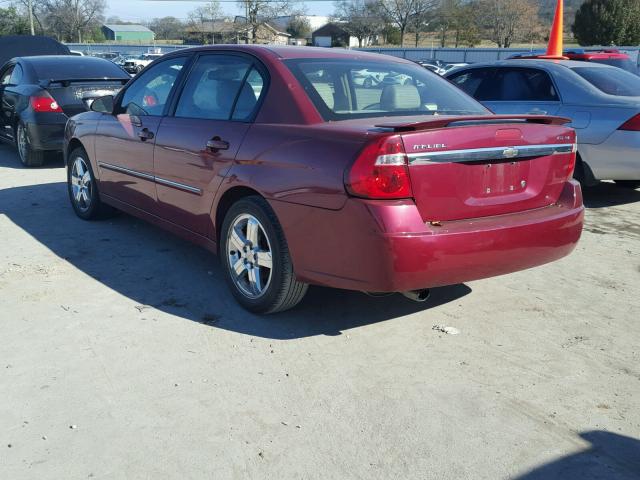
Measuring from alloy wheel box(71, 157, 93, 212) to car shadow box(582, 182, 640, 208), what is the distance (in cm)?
536

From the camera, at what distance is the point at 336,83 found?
4164mm

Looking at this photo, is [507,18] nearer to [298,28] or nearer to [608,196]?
[298,28]

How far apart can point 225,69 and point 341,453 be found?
285 centimetres

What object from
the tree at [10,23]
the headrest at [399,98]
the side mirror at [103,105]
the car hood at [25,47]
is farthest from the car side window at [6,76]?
the tree at [10,23]

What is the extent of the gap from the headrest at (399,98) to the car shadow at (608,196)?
12.9 ft

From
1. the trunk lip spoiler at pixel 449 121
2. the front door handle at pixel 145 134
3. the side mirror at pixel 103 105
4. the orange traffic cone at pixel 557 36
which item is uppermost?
the orange traffic cone at pixel 557 36

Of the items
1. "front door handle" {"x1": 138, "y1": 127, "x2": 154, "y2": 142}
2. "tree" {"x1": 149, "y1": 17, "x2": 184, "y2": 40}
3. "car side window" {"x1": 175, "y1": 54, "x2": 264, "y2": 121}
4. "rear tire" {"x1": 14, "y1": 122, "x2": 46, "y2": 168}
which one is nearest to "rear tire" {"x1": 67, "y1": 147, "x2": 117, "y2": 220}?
"front door handle" {"x1": 138, "y1": 127, "x2": 154, "y2": 142}

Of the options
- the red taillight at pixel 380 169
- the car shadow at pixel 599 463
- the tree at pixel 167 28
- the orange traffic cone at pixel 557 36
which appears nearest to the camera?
the car shadow at pixel 599 463

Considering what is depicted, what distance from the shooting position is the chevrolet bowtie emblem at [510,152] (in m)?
3.62

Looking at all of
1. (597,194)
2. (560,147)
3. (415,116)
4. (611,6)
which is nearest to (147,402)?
(415,116)

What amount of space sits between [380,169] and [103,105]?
3385mm

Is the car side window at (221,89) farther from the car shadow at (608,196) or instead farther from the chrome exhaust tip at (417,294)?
the car shadow at (608,196)

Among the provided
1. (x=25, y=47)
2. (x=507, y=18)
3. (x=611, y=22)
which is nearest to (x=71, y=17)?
(x=507, y=18)

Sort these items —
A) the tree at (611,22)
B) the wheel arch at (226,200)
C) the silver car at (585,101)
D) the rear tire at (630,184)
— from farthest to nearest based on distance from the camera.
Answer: the tree at (611,22), the rear tire at (630,184), the silver car at (585,101), the wheel arch at (226,200)
